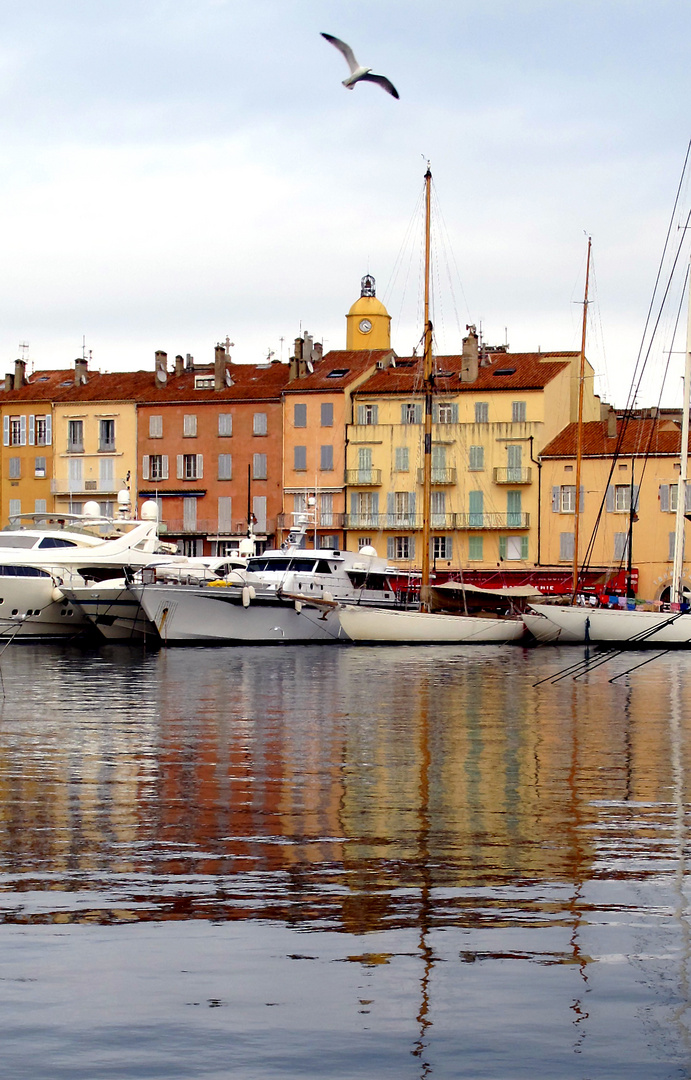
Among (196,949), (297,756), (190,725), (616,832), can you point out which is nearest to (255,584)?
(190,725)

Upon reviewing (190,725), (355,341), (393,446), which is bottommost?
(190,725)

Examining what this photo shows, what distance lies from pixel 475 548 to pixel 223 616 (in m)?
38.2

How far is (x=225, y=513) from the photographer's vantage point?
328ft

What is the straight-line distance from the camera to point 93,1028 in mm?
8039

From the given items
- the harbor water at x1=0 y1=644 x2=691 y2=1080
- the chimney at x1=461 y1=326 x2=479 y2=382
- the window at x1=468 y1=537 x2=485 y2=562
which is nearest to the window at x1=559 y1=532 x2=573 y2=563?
the window at x1=468 y1=537 x2=485 y2=562

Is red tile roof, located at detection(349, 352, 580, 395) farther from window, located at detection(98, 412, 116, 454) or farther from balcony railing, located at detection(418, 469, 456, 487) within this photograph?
window, located at detection(98, 412, 116, 454)

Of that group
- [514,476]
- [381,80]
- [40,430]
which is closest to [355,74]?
[381,80]

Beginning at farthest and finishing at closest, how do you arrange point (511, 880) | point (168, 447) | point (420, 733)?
point (168, 447), point (420, 733), point (511, 880)

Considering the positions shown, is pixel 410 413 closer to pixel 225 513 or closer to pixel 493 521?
pixel 493 521

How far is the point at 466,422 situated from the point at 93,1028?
290 feet

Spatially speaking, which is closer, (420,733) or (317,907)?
(317,907)

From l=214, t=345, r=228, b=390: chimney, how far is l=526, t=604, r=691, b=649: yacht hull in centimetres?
4526

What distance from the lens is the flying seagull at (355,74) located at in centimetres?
1950

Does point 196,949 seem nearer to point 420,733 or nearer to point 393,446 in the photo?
point 420,733
